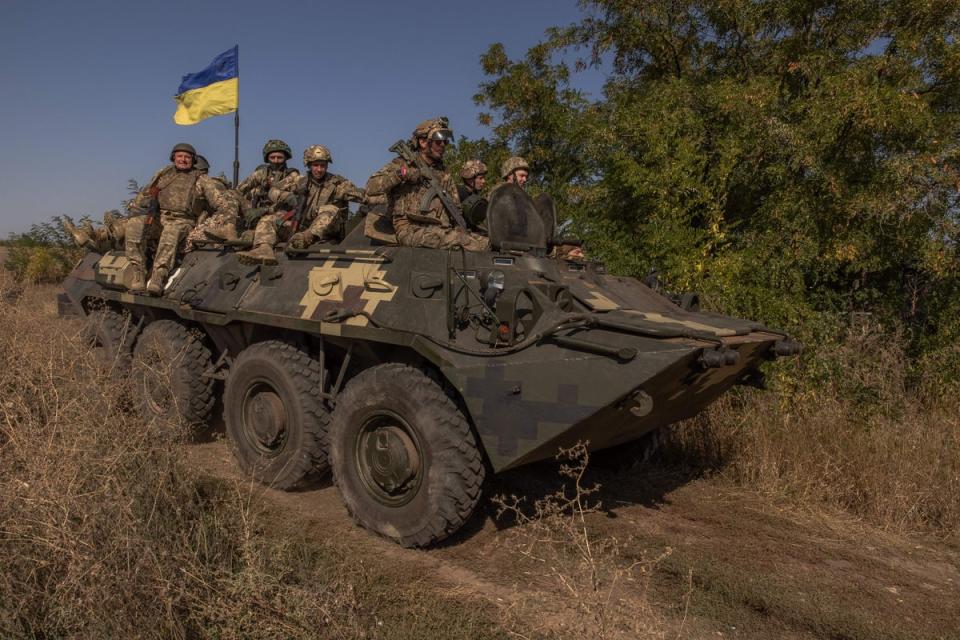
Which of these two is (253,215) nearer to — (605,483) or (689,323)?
(605,483)

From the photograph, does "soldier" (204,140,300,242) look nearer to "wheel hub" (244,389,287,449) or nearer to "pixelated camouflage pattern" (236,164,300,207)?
"pixelated camouflage pattern" (236,164,300,207)

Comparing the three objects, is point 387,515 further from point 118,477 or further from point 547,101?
point 547,101

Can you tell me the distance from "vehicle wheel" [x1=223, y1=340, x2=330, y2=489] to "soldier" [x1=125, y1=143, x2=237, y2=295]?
6.67ft

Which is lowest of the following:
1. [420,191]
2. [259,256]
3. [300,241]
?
[259,256]

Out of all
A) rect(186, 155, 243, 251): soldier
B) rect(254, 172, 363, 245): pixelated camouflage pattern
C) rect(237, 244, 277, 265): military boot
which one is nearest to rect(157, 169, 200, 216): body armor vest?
rect(186, 155, 243, 251): soldier

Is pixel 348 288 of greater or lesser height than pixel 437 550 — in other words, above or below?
above

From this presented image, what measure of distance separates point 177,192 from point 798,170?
6.98 metres

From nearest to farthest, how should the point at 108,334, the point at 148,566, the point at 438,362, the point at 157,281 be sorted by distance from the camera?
the point at 148,566, the point at 438,362, the point at 157,281, the point at 108,334

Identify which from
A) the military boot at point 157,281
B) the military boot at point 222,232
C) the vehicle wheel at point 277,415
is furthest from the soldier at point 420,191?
the military boot at point 157,281

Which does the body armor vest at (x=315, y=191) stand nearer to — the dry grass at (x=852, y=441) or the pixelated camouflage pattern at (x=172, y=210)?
the pixelated camouflage pattern at (x=172, y=210)

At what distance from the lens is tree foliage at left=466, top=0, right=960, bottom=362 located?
25.3 feet

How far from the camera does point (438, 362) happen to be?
4160 millimetres

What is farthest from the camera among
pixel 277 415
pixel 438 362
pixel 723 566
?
pixel 277 415

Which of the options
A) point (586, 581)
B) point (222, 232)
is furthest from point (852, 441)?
point (222, 232)
